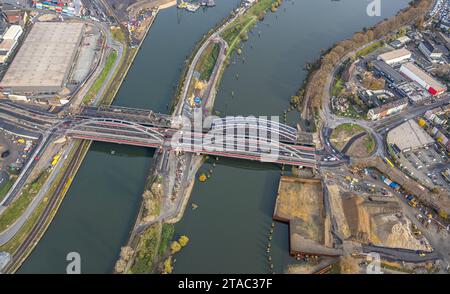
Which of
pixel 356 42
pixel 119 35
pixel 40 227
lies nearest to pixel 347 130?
pixel 356 42

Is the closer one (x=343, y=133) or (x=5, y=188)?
(x=5, y=188)

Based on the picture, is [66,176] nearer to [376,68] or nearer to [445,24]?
[376,68]

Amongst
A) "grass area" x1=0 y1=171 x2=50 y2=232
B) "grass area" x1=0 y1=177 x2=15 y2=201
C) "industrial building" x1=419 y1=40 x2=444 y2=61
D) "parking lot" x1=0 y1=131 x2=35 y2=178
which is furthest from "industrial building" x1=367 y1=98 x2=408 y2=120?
"grass area" x1=0 y1=177 x2=15 y2=201

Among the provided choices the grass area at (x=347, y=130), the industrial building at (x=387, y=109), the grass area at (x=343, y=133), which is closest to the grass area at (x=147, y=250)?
the grass area at (x=343, y=133)

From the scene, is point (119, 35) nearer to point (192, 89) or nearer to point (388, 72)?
point (192, 89)

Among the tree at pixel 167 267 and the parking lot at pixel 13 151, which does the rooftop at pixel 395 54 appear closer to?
the tree at pixel 167 267
